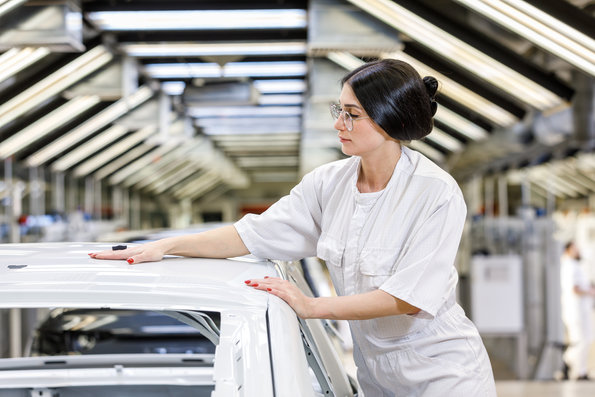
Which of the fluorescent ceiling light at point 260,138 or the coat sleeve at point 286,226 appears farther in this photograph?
the fluorescent ceiling light at point 260,138

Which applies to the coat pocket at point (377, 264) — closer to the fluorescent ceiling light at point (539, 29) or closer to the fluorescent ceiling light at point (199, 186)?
the fluorescent ceiling light at point (539, 29)

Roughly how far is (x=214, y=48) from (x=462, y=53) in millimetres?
2240

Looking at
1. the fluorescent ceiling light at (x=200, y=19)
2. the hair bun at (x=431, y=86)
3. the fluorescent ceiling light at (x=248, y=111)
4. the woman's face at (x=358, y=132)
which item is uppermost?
the fluorescent ceiling light at (x=200, y=19)

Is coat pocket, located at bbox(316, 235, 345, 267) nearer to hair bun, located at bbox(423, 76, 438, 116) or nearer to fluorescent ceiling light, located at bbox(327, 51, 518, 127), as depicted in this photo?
hair bun, located at bbox(423, 76, 438, 116)

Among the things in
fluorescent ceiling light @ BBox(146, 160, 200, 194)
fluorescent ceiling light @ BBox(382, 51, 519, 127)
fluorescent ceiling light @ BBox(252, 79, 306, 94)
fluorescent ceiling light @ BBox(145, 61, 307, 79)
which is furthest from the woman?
fluorescent ceiling light @ BBox(146, 160, 200, 194)

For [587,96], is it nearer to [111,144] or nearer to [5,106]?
[5,106]

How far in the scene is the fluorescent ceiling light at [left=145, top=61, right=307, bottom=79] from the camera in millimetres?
8203

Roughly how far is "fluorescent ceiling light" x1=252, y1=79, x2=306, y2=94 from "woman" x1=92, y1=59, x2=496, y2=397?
7.35 metres

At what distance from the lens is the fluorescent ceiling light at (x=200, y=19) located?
19.1 feet

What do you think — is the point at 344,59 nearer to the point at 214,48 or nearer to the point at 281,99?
the point at 214,48

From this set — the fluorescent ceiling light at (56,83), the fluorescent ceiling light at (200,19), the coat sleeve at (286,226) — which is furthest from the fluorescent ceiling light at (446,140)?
the coat sleeve at (286,226)

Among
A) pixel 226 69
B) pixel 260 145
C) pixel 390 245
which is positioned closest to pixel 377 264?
pixel 390 245

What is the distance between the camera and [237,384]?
129 cm

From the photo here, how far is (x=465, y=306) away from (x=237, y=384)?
8.77 metres
